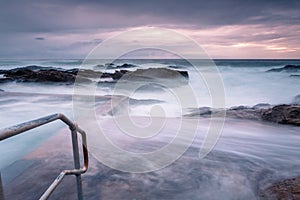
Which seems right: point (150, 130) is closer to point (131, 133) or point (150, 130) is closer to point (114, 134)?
point (131, 133)

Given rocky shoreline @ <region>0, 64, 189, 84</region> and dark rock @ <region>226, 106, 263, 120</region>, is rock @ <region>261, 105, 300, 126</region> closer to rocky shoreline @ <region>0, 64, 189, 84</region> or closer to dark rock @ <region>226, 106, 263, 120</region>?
dark rock @ <region>226, 106, 263, 120</region>

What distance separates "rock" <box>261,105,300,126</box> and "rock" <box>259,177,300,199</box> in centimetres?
364

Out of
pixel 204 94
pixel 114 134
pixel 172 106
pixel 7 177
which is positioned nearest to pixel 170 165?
pixel 114 134

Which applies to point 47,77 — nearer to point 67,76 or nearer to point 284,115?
point 67,76

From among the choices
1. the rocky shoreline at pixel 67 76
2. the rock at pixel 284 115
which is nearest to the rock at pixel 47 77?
the rocky shoreline at pixel 67 76

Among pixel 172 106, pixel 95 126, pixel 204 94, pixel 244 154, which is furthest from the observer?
pixel 204 94

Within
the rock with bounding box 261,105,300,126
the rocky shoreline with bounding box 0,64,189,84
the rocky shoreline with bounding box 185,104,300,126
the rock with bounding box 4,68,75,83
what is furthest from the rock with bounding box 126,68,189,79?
the rock with bounding box 261,105,300,126

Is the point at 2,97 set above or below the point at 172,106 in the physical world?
above

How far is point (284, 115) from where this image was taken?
6273 millimetres

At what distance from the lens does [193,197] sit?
2807mm

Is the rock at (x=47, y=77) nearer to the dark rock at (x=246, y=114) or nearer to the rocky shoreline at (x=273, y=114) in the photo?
the rocky shoreline at (x=273, y=114)

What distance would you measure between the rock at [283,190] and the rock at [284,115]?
364cm

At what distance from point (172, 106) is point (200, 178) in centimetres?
707

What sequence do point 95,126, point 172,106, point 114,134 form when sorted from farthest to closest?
1. point 172,106
2. point 95,126
3. point 114,134
